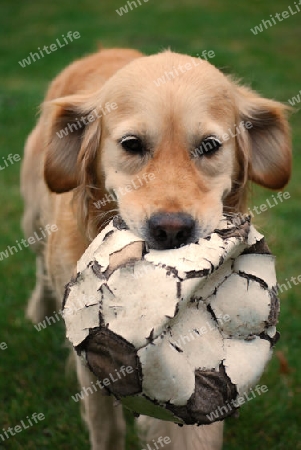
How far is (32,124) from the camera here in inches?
353

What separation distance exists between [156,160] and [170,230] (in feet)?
1.52

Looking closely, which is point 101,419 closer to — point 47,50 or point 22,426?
point 22,426

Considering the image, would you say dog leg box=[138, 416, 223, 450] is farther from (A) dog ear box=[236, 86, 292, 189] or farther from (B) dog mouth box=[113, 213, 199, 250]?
(A) dog ear box=[236, 86, 292, 189]

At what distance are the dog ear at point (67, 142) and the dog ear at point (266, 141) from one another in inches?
31.0

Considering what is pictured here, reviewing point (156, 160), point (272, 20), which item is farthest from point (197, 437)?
point (272, 20)

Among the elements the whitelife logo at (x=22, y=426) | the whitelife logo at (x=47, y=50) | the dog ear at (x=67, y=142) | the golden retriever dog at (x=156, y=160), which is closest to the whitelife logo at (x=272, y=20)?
the whitelife logo at (x=47, y=50)

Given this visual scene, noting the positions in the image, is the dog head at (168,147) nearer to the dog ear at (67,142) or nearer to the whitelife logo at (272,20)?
the dog ear at (67,142)

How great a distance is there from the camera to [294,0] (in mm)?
16859

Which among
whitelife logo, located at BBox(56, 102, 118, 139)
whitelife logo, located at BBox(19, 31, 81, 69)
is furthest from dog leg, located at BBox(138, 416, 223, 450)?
whitelife logo, located at BBox(19, 31, 81, 69)

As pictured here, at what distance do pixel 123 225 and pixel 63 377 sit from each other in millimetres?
2054

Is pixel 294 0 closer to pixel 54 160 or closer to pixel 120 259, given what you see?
pixel 54 160

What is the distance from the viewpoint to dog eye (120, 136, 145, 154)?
3.19 meters

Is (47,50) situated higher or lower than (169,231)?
higher

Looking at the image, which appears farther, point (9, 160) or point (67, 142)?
point (9, 160)
